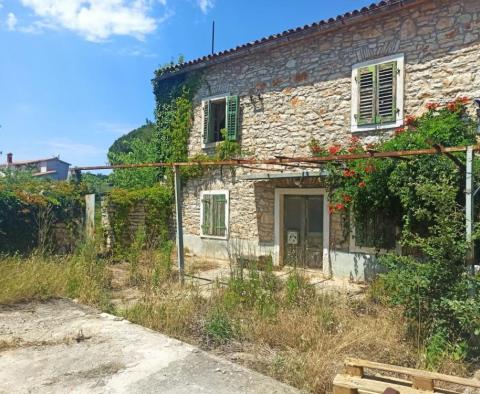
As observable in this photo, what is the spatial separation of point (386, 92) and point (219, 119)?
4871 mm

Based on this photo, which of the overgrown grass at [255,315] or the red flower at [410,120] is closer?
the overgrown grass at [255,315]

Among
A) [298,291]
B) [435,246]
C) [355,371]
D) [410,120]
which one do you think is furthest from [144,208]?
[355,371]

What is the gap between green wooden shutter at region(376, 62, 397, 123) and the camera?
8414 millimetres

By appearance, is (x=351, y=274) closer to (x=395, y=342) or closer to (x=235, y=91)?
(x=395, y=342)

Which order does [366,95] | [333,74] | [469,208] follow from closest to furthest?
[469,208] → [366,95] → [333,74]

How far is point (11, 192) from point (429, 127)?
915cm

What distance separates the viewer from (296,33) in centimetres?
961

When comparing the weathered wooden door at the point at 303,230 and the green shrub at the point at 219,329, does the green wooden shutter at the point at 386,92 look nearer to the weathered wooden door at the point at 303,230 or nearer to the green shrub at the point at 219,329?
the weathered wooden door at the point at 303,230

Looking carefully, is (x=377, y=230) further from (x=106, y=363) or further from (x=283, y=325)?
(x=106, y=363)

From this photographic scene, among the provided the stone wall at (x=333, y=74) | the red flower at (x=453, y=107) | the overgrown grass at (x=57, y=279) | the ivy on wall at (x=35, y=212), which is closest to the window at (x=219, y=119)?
the stone wall at (x=333, y=74)

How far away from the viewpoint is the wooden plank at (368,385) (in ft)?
10.5

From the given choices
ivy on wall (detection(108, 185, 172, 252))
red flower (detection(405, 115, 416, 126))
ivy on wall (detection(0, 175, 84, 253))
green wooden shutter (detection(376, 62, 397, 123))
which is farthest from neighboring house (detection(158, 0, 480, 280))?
ivy on wall (detection(0, 175, 84, 253))

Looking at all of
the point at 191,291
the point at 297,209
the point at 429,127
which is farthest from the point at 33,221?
the point at 429,127

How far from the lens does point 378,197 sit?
7.86m
